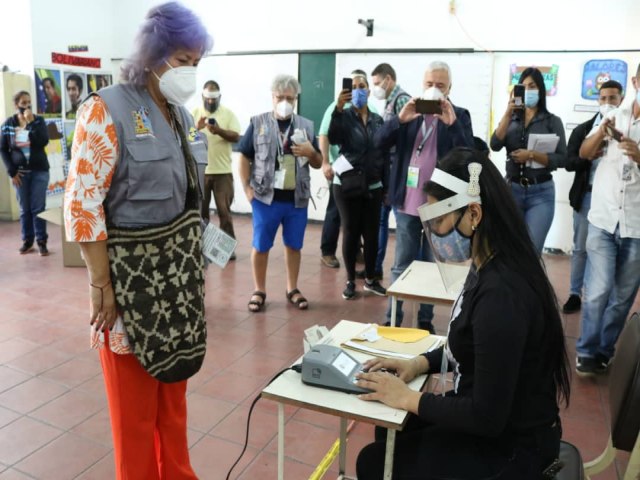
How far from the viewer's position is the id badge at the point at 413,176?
128 inches

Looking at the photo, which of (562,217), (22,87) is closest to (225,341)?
(562,217)

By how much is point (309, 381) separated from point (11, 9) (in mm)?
6877

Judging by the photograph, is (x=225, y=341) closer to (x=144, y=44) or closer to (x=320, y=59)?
(x=144, y=44)

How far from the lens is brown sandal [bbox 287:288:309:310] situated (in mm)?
4039

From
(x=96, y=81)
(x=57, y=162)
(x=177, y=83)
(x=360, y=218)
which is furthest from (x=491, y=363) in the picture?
(x=96, y=81)

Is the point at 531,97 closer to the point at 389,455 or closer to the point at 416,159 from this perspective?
the point at 416,159

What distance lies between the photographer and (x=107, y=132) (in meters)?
1.48

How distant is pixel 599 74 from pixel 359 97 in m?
3.07

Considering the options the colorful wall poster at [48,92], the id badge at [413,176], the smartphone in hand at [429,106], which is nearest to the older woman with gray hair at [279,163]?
the id badge at [413,176]

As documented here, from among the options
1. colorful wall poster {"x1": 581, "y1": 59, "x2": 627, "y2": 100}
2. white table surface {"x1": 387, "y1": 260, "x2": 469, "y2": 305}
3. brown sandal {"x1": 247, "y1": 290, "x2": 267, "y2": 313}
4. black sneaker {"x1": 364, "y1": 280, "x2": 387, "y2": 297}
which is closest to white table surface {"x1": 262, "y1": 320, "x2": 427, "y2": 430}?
white table surface {"x1": 387, "y1": 260, "x2": 469, "y2": 305}

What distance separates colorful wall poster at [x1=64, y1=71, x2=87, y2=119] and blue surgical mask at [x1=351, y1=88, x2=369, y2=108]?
454cm

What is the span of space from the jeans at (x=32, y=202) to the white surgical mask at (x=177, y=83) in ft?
14.3

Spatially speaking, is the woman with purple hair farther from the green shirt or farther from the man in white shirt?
the green shirt

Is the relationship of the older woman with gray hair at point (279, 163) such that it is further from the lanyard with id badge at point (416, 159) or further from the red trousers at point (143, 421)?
the red trousers at point (143, 421)
